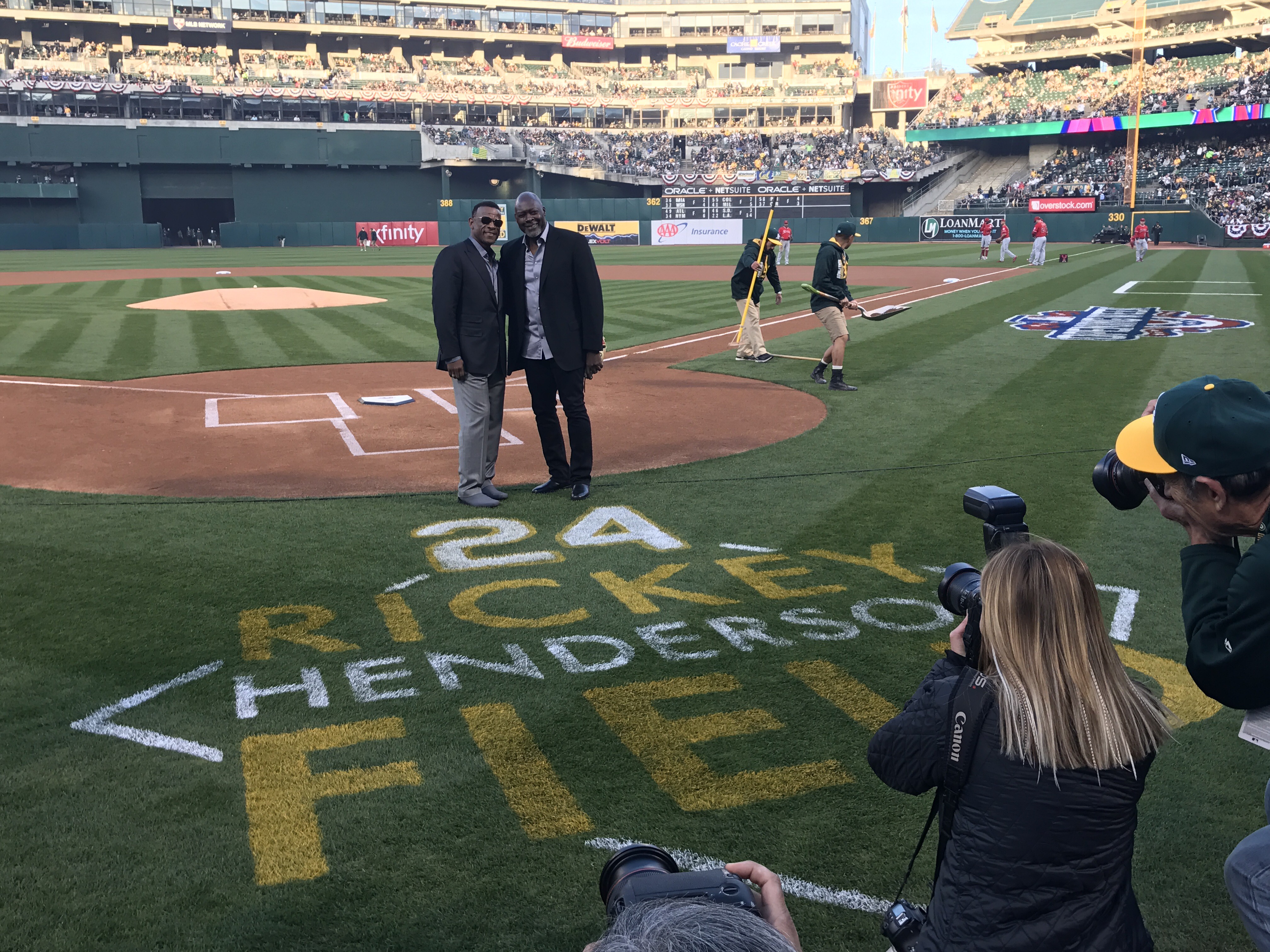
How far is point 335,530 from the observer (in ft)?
24.9

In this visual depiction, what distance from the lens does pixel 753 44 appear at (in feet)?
311

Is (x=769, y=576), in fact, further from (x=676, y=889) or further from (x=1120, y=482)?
(x=676, y=889)

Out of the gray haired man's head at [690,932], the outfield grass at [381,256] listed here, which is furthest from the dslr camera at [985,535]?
the outfield grass at [381,256]

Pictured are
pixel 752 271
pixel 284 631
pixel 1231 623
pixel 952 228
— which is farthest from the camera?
pixel 952 228

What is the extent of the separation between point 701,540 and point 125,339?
15.1 m

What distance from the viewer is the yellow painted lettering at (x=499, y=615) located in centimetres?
586

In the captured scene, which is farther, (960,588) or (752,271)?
(752,271)

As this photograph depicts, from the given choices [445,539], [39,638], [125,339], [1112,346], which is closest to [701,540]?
[445,539]

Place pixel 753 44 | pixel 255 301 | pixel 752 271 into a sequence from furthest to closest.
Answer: pixel 753 44 → pixel 255 301 → pixel 752 271

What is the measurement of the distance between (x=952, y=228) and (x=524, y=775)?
59.5m

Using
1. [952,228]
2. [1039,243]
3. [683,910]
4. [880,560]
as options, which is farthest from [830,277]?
[952,228]

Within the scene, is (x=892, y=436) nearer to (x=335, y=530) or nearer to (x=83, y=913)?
(x=335, y=530)

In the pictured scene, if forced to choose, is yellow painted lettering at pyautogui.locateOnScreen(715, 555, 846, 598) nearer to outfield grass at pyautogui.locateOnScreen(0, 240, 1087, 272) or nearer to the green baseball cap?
the green baseball cap

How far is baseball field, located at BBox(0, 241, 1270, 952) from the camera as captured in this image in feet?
11.9
